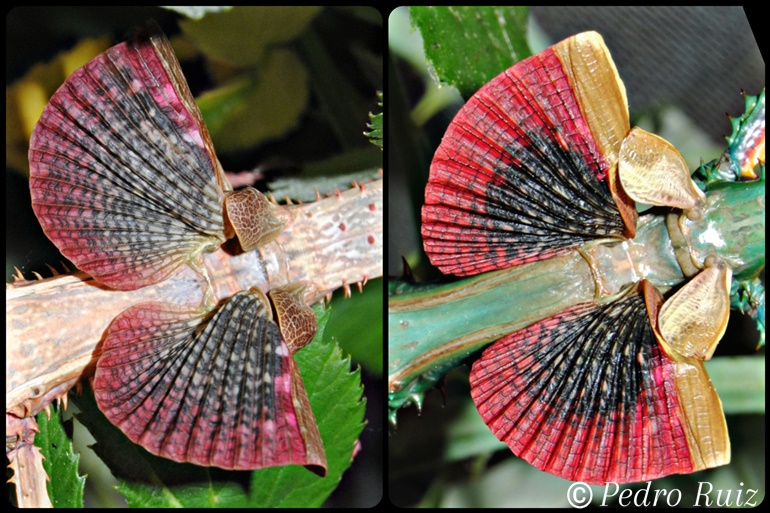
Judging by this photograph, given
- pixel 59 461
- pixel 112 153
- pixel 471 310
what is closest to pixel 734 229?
pixel 471 310

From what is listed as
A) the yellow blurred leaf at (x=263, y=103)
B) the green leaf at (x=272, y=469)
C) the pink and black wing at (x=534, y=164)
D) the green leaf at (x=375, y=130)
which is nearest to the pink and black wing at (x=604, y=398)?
the pink and black wing at (x=534, y=164)

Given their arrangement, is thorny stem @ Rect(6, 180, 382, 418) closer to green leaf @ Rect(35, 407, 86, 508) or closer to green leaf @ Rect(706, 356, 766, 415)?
green leaf @ Rect(35, 407, 86, 508)

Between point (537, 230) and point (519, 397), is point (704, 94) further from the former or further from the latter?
point (519, 397)

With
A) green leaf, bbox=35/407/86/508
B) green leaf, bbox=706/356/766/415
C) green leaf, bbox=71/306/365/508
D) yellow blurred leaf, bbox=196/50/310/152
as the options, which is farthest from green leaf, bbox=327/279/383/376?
green leaf, bbox=706/356/766/415

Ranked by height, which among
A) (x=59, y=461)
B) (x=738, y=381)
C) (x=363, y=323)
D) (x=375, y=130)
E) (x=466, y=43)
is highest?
(x=466, y=43)

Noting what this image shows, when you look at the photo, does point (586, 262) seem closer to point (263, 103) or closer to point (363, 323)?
point (363, 323)
